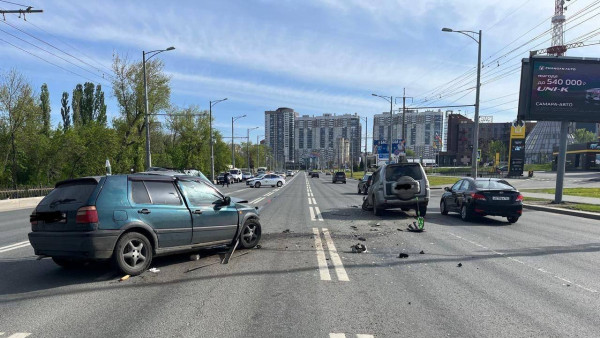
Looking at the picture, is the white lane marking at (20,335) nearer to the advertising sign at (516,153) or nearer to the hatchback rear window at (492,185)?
the hatchback rear window at (492,185)

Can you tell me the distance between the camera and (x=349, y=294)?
5.17 meters

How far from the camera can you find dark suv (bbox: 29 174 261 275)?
5.52 meters

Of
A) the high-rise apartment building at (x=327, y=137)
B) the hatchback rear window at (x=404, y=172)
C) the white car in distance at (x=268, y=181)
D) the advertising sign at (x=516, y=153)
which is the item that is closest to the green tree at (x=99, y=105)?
the white car in distance at (x=268, y=181)

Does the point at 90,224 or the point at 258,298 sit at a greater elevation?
the point at 90,224

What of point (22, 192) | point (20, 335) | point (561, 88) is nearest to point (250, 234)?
point (20, 335)

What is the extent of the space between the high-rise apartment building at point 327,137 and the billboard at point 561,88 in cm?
12644

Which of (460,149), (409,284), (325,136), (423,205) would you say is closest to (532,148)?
(460,149)

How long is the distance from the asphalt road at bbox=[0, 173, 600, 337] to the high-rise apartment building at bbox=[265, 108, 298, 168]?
151176 millimetres

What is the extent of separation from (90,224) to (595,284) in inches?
295

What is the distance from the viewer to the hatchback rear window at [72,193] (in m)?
5.72

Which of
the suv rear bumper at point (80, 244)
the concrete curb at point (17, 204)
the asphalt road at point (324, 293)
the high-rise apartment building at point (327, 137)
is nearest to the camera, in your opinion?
the asphalt road at point (324, 293)

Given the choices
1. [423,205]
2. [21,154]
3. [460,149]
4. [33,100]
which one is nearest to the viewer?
[423,205]

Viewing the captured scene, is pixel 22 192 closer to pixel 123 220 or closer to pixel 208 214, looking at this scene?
pixel 208 214

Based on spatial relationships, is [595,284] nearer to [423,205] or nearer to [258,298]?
[258,298]
